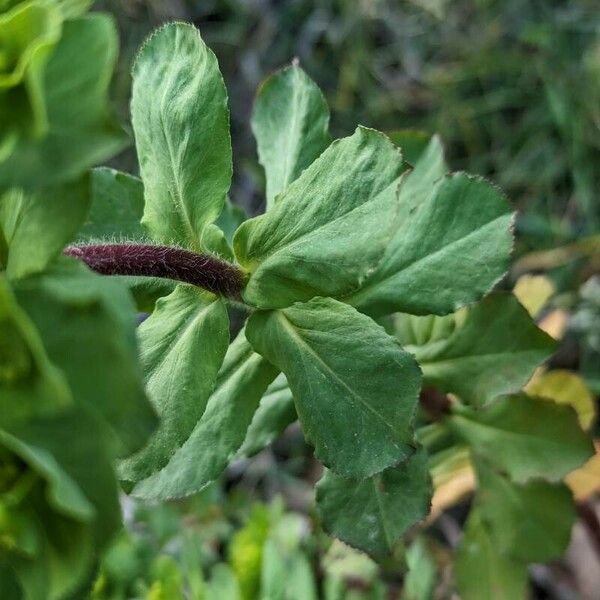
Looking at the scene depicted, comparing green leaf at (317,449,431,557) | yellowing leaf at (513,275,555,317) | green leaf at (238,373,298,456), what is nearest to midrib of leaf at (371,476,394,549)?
green leaf at (317,449,431,557)

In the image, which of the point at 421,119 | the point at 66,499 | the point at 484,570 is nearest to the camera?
the point at 66,499

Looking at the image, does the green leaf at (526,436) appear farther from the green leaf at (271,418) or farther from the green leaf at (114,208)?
the green leaf at (114,208)

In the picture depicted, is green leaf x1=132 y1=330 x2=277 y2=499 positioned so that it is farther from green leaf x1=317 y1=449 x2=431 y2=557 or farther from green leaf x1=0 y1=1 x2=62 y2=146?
green leaf x1=0 y1=1 x2=62 y2=146

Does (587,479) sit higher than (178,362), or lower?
lower

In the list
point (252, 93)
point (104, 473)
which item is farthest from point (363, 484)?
point (252, 93)

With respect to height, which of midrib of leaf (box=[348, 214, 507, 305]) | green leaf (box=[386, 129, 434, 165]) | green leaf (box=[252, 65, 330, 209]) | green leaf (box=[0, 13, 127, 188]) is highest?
green leaf (box=[0, 13, 127, 188])

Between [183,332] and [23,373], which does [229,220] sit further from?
[23,373]

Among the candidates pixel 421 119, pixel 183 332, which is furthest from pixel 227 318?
pixel 421 119
